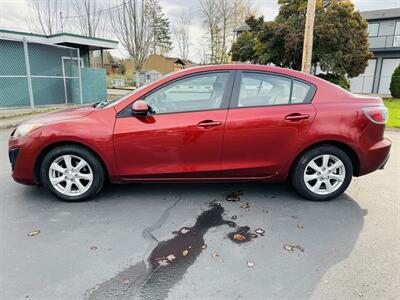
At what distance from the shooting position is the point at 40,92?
13.4 metres

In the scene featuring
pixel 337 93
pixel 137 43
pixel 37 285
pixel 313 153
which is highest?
pixel 137 43

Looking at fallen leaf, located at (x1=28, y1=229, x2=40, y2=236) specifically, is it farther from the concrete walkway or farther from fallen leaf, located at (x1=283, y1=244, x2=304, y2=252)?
the concrete walkway

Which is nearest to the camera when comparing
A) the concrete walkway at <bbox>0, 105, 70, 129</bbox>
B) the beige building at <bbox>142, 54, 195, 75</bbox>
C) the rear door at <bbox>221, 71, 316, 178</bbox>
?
the rear door at <bbox>221, 71, 316, 178</bbox>

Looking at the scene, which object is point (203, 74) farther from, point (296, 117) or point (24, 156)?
point (24, 156)

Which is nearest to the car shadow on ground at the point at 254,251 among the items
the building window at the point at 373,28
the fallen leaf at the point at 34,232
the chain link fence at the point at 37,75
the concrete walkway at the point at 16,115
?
the fallen leaf at the point at 34,232

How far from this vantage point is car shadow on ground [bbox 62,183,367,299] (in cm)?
219

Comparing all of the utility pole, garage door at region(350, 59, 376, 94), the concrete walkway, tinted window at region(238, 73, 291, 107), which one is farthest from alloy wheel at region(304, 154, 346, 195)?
garage door at region(350, 59, 376, 94)

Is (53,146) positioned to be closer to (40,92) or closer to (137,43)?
(40,92)

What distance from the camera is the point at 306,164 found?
362cm

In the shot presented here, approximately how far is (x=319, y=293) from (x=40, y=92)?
14.3 m

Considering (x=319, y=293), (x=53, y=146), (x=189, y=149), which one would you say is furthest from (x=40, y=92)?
(x=319, y=293)

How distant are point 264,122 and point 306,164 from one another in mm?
755

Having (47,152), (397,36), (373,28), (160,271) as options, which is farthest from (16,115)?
(373,28)

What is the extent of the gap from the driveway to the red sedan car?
335mm
